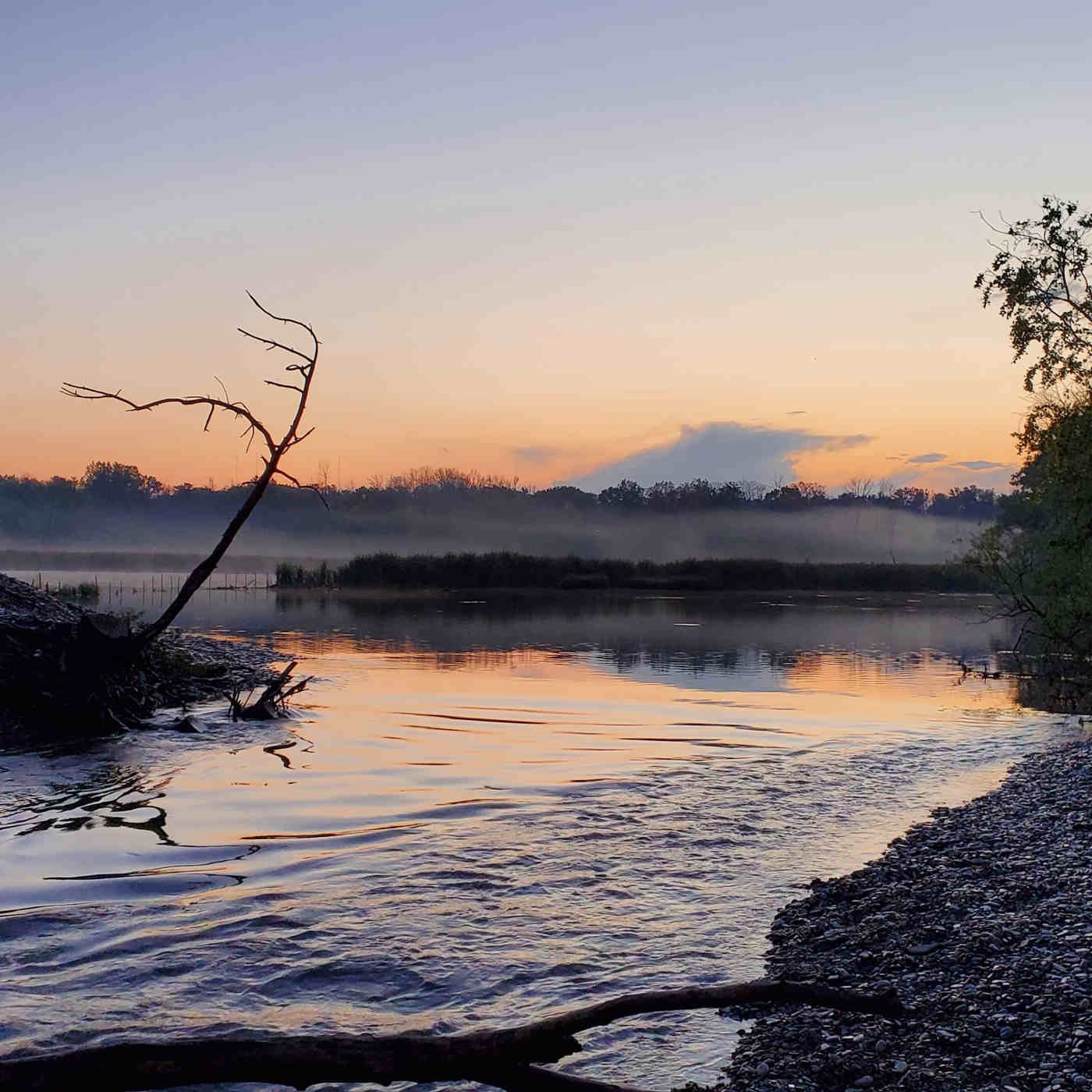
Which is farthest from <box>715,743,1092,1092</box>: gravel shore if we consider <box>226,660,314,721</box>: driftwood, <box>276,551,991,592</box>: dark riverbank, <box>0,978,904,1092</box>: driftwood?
<box>276,551,991,592</box>: dark riverbank

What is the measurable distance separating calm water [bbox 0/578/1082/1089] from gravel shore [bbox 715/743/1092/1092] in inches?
22.5

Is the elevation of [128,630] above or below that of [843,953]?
above

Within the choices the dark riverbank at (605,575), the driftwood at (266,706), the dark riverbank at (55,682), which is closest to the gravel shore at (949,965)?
the driftwood at (266,706)

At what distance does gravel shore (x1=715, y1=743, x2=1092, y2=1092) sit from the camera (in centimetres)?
655

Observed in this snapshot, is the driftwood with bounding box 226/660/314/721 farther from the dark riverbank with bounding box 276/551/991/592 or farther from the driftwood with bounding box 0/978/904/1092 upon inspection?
the dark riverbank with bounding box 276/551/991/592

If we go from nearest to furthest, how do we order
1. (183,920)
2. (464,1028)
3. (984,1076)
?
(984,1076), (464,1028), (183,920)

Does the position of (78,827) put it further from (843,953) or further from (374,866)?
(843,953)

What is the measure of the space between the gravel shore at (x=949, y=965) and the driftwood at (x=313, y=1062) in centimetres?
321

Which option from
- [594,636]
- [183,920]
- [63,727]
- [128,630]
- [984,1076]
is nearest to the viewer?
[984,1076]

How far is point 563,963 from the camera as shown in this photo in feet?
29.9

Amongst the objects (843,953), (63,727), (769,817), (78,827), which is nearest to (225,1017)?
(843,953)

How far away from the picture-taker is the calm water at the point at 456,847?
8297mm

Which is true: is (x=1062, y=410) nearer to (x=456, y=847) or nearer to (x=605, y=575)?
(x=456, y=847)

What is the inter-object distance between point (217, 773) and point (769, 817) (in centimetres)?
903
